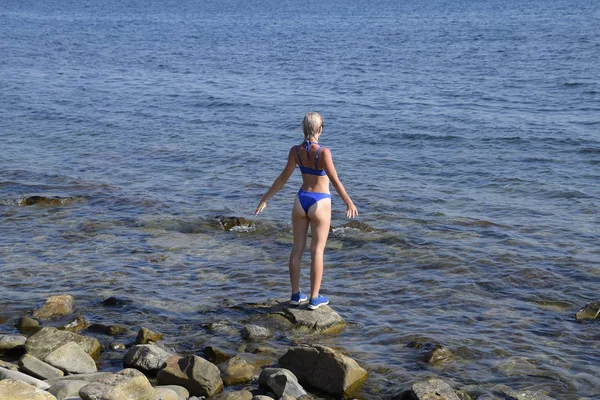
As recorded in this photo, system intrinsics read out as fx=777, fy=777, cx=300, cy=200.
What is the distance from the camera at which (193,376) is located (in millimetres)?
7312

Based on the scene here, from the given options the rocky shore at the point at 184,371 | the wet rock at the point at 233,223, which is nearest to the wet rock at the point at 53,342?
the rocky shore at the point at 184,371

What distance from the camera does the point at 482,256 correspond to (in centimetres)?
1217

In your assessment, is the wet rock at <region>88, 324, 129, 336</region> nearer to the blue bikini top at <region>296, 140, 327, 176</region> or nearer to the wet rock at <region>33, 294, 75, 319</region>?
the wet rock at <region>33, 294, 75, 319</region>

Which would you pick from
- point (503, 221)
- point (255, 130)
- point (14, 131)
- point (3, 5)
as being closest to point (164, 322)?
point (503, 221)

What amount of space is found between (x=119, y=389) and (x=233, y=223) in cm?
757

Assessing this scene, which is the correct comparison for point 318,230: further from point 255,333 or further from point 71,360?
point 71,360

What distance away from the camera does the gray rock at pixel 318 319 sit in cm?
916

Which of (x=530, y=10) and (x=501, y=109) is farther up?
(x=530, y=10)

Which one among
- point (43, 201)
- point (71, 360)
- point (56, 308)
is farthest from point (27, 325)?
point (43, 201)

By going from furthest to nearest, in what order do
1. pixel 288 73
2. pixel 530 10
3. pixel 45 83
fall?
pixel 530 10, pixel 288 73, pixel 45 83

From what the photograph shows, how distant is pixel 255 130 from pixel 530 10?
201ft

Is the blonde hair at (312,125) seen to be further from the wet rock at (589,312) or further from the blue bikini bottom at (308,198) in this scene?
Answer: the wet rock at (589,312)

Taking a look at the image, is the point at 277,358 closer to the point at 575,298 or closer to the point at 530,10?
the point at 575,298

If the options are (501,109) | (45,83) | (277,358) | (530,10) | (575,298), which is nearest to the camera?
(277,358)
